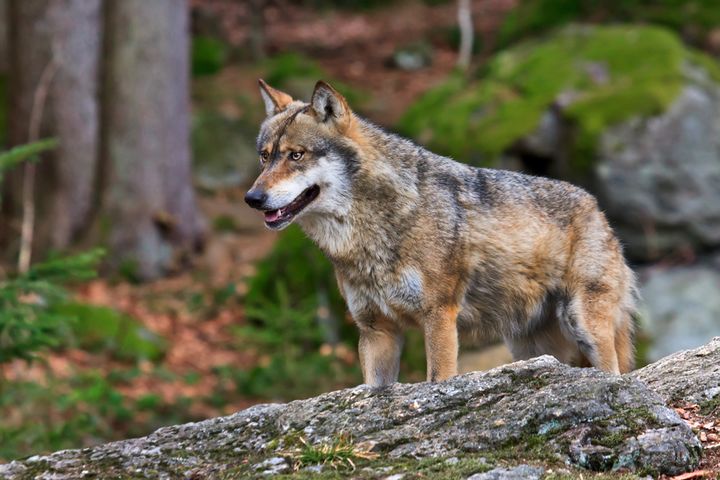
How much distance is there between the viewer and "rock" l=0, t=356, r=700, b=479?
4.63m

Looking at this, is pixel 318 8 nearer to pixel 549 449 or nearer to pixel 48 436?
pixel 48 436

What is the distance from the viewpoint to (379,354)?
6.73 m

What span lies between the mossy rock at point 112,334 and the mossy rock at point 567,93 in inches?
186

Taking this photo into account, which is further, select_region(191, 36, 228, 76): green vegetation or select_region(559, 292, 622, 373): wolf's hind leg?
select_region(191, 36, 228, 76): green vegetation

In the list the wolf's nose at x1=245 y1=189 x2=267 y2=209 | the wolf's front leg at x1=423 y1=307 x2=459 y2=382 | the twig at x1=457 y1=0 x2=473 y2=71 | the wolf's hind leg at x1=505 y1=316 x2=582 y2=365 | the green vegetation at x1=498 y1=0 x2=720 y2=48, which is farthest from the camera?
the twig at x1=457 y1=0 x2=473 y2=71

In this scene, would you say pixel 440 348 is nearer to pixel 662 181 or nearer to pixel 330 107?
pixel 330 107

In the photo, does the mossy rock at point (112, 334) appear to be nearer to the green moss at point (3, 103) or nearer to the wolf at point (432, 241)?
the green moss at point (3, 103)

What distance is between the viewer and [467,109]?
14.5 meters

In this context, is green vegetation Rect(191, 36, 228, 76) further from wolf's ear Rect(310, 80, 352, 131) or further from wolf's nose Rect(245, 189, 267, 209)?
wolf's nose Rect(245, 189, 267, 209)

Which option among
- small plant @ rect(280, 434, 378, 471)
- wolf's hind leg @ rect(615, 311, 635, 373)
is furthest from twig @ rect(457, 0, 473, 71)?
small plant @ rect(280, 434, 378, 471)

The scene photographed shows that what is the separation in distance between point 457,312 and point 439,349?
343 mm

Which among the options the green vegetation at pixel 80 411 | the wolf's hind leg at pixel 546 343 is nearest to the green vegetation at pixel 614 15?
the green vegetation at pixel 80 411

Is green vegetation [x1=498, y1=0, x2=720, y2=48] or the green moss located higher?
green vegetation [x1=498, y1=0, x2=720, y2=48]

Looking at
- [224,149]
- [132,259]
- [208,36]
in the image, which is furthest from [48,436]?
[208,36]
